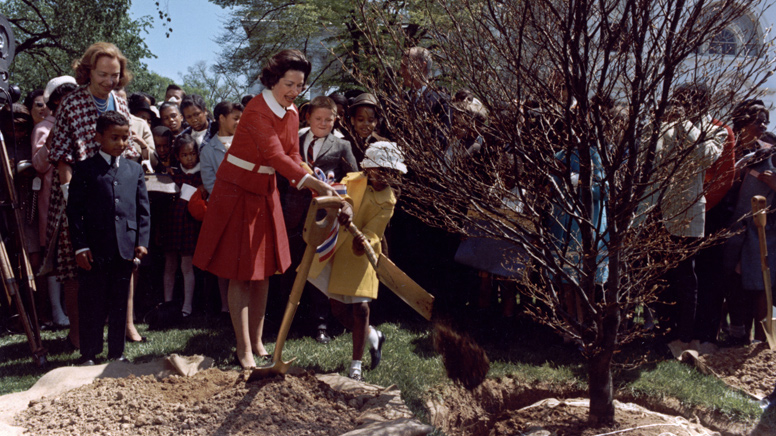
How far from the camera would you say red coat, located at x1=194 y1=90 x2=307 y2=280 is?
4.29 metres

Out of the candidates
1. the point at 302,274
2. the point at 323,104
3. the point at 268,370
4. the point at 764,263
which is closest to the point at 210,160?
the point at 323,104

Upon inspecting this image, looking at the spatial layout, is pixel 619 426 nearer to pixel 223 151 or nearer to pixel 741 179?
pixel 741 179

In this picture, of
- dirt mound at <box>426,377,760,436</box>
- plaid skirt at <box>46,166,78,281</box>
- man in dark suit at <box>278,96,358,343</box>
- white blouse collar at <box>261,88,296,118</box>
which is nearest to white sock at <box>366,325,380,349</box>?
dirt mound at <box>426,377,760,436</box>

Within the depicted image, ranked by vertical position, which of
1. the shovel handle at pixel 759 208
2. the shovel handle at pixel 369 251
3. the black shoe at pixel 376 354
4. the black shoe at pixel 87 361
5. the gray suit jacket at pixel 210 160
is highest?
the gray suit jacket at pixel 210 160

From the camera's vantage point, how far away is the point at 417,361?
4855mm

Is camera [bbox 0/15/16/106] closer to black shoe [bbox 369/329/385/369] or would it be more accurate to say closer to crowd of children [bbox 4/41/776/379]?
crowd of children [bbox 4/41/776/379]

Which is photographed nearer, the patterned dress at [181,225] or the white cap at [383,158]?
the white cap at [383,158]

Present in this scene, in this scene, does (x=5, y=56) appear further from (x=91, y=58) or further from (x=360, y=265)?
(x=360, y=265)

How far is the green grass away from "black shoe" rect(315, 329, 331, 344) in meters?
0.07

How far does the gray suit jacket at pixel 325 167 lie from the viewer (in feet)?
17.7

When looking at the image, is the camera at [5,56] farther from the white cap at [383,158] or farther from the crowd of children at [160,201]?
the white cap at [383,158]

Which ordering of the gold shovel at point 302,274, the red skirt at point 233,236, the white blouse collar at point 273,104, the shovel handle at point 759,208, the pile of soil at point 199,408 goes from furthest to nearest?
the shovel handle at point 759,208 < the red skirt at point 233,236 < the white blouse collar at point 273,104 < the gold shovel at point 302,274 < the pile of soil at point 199,408

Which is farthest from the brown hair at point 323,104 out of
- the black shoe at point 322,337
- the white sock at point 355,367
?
the white sock at point 355,367

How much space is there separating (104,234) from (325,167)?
1786mm
